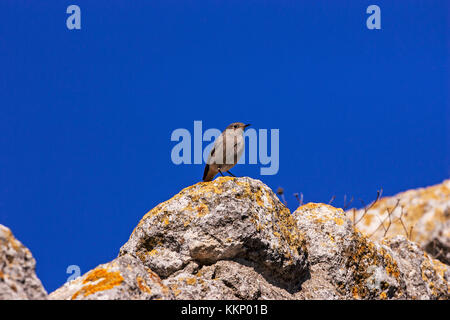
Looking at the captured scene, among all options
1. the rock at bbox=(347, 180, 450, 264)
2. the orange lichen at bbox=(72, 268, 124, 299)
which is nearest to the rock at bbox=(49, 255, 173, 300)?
the orange lichen at bbox=(72, 268, 124, 299)

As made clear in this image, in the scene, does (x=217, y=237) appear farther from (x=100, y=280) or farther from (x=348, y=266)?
(x=348, y=266)

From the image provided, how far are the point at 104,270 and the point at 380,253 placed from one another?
11.7 feet

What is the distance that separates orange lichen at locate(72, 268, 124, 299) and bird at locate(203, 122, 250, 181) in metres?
4.17

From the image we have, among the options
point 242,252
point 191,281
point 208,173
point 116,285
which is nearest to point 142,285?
point 116,285

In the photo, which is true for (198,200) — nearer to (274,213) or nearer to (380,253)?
(274,213)

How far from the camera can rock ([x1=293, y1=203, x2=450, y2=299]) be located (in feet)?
19.1

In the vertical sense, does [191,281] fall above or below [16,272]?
below

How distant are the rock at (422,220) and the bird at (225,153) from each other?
232 centimetres

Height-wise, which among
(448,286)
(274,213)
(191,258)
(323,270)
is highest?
(274,213)

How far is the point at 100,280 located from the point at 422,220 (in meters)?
9.63

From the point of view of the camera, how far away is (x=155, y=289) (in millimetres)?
4312

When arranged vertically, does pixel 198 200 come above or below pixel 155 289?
above

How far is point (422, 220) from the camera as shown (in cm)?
1195
